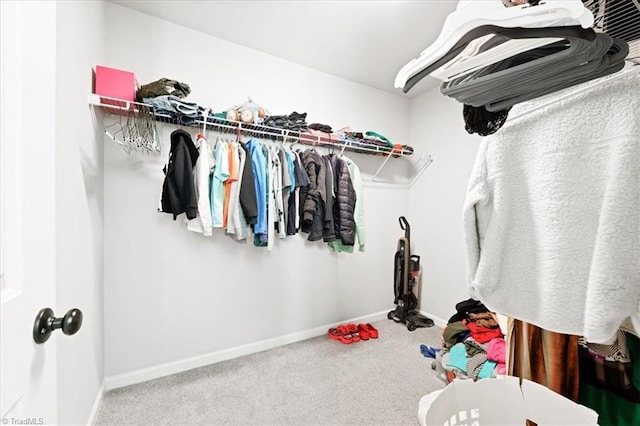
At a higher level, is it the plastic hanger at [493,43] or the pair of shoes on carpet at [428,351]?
the plastic hanger at [493,43]

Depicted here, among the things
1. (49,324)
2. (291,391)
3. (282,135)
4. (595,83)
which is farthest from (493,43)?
(291,391)

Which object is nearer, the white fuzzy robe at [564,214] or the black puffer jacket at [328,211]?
the white fuzzy robe at [564,214]

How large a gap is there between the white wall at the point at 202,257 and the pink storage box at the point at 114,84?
36 centimetres

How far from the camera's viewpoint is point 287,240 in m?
2.55

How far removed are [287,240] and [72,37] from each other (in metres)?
1.90

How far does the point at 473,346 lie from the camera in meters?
1.80

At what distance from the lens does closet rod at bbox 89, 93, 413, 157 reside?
1627 millimetres

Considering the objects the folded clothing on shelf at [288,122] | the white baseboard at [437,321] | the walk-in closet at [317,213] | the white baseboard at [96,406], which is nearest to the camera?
the walk-in closet at [317,213]

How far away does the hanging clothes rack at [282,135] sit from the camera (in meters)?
1.64

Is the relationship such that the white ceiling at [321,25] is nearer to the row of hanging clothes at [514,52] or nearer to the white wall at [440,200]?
the white wall at [440,200]

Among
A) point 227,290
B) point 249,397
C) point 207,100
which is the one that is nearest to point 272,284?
point 227,290

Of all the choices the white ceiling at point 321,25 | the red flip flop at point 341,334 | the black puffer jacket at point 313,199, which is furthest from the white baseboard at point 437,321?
the white ceiling at point 321,25

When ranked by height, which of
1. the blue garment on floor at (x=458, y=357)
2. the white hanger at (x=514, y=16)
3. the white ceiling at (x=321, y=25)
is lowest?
the blue garment on floor at (x=458, y=357)

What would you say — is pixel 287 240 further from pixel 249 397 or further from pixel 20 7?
pixel 20 7
